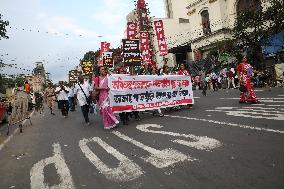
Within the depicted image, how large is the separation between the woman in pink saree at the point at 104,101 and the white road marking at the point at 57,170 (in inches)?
112

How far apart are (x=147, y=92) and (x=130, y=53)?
5777mm

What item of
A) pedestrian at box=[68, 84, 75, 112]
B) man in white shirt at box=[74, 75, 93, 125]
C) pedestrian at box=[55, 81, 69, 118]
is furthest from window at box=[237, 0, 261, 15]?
man in white shirt at box=[74, 75, 93, 125]

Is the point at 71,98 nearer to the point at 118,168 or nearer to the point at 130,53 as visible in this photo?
the point at 130,53

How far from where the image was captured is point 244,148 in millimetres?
A: 6098

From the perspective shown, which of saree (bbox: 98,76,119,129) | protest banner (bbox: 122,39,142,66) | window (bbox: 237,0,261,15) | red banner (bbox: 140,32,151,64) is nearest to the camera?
saree (bbox: 98,76,119,129)

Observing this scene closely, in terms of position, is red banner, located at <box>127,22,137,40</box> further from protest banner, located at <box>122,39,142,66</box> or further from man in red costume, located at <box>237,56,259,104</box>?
man in red costume, located at <box>237,56,259,104</box>

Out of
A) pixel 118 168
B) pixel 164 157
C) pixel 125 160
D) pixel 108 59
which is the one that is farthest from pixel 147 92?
pixel 108 59

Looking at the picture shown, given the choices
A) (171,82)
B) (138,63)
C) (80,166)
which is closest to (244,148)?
(80,166)

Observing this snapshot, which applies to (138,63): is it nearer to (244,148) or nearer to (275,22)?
(275,22)

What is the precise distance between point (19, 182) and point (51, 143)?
3.94m

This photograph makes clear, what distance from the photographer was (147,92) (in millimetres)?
12625

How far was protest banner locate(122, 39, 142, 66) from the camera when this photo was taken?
58.1ft

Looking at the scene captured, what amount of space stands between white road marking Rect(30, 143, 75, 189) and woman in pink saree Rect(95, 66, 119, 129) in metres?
2.86

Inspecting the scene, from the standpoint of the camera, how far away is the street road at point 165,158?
484 cm
